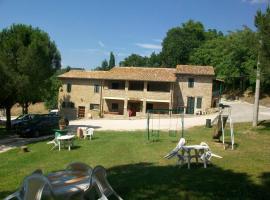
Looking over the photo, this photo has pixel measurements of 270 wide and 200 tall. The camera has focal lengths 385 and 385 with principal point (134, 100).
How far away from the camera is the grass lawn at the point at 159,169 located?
8.39 meters

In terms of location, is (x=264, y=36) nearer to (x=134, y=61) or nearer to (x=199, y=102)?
(x=199, y=102)

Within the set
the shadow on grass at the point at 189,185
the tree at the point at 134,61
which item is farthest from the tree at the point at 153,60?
the shadow on grass at the point at 189,185

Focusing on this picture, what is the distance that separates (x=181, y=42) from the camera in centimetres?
8556

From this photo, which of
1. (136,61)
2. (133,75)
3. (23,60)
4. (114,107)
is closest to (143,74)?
(133,75)

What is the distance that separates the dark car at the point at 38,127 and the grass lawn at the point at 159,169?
9.15 m

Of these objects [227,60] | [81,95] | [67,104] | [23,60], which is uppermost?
[227,60]

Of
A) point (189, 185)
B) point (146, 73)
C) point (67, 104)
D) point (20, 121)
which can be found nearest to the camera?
point (189, 185)

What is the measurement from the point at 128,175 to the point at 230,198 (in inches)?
144

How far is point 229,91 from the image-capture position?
71.2 metres

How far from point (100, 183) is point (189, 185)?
8.67ft

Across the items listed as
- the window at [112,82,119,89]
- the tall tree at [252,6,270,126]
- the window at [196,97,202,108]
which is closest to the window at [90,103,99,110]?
the window at [112,82,119,89]

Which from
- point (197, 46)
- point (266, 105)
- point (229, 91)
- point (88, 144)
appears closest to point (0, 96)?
point (88, 144)

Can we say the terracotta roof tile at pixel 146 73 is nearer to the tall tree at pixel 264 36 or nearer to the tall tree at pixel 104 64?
the tall tree at pixel 264 36

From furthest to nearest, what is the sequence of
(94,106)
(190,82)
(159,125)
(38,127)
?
(94,106) → (190,82) → (159,125) → (38,127)
